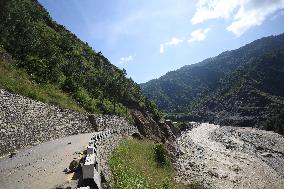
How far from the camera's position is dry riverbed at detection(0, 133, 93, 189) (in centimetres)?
2030

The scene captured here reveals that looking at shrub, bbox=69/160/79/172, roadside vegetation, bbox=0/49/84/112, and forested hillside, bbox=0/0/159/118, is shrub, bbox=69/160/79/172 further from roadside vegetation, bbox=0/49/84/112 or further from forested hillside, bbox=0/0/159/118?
forested hillside, bbox=0/0/159/118

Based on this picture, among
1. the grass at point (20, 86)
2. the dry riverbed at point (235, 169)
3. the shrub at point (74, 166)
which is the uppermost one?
the grass at point (20, 86)

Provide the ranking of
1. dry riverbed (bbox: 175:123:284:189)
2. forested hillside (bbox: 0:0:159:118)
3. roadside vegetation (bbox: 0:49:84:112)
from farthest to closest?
forested hillside (bbox: 0:0:159:118) < dry riverbed (bbox: 175:123:284:189) < roadside vegetation (bbox: 0:49:84:112)

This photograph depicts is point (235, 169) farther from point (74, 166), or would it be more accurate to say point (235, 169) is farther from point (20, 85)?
point (74, 166)

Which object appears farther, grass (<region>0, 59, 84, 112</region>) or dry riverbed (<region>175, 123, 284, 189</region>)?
dry riverbed (<region>175, 123, 284, 189</region>)

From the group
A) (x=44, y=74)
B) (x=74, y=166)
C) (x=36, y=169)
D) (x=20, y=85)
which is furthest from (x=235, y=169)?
(x=74, y=166)

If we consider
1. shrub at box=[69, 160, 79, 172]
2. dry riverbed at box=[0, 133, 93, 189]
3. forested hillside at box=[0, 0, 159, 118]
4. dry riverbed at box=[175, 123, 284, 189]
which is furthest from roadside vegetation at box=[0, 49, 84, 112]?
shrub at box=[69, 160, 79, 172]

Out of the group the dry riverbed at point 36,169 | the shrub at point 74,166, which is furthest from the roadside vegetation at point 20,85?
the shrub at point 74,166

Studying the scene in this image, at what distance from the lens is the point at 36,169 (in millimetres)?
24328

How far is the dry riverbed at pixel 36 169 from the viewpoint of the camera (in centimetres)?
2030

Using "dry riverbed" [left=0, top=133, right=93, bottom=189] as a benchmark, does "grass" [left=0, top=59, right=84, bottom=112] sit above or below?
above

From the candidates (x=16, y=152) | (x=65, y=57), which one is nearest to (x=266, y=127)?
(x=65, y=57)

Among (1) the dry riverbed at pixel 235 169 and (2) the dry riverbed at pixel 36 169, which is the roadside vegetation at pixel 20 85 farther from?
(1) the dry riverbed at pixel 235 169

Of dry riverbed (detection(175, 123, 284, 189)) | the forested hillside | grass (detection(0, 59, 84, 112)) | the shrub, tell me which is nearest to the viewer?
the shrub
